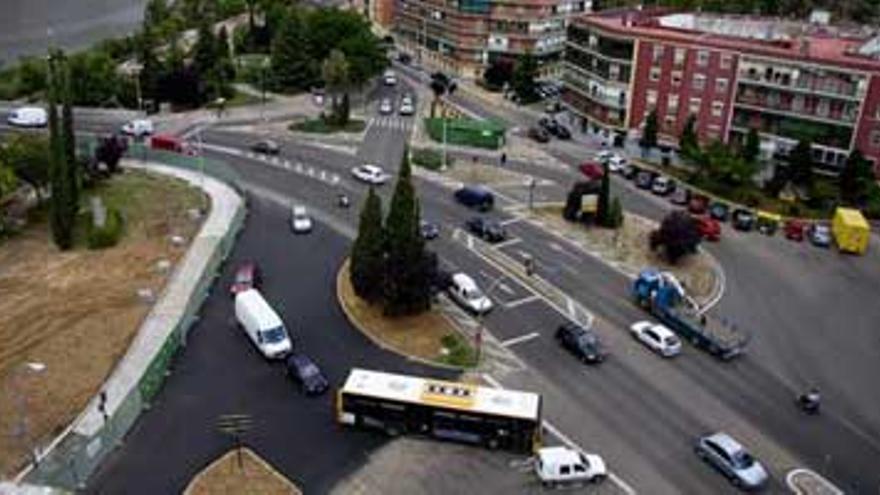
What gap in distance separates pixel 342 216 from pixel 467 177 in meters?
16.1

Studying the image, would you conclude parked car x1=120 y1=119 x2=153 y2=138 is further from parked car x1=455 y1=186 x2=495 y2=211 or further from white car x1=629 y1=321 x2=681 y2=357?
white car x1=629 y1=321 x2=681 y2=357

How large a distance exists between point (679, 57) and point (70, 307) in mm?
62740

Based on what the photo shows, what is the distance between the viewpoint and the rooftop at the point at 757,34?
284 ft

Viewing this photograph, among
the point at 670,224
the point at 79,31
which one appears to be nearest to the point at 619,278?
the point at 670,224

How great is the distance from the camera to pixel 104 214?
6906 cm

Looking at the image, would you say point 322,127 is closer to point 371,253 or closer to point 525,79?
point 525,79

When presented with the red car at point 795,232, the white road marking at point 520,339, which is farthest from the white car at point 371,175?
the red car at point 795,232

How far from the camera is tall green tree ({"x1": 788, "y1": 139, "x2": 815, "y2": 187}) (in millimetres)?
85438

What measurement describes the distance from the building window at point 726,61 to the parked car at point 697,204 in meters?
14.7

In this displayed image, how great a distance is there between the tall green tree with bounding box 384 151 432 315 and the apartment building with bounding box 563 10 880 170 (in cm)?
4664

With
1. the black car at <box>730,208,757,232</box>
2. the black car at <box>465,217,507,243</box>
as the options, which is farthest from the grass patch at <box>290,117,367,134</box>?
the black car at <box>730,208,757,232</box>

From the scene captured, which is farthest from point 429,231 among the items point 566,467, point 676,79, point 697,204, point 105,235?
point 676,79

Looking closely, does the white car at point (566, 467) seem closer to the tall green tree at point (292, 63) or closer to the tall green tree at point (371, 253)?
the tall green tree at point (371, 253)

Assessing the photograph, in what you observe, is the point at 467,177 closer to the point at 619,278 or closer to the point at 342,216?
the point at 342,216
